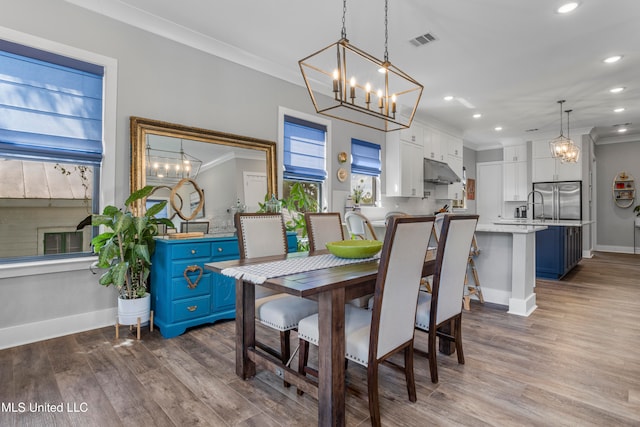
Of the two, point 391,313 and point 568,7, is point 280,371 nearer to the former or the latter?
point 391,313

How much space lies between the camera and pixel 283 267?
1.98 meters

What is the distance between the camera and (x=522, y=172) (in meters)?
8.34

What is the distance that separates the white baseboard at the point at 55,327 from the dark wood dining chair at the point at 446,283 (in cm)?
272

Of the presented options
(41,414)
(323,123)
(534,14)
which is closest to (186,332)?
(41,414)

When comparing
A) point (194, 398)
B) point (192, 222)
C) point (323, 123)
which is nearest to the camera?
point (194, 398)

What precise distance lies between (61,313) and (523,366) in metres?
3.63

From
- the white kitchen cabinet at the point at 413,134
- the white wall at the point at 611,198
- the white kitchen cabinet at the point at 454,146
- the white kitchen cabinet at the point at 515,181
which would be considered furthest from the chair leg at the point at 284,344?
the white wall at the point at 611,198

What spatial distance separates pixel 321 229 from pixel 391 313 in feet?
4.58

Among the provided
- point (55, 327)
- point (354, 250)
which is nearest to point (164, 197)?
point (55, 327)

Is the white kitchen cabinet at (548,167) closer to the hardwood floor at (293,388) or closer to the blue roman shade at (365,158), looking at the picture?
the blue roman shade at (365,158)

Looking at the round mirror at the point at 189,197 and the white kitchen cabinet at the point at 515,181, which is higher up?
the white kitchen cabinet at the point at 515,181

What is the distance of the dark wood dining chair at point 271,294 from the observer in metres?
2.05

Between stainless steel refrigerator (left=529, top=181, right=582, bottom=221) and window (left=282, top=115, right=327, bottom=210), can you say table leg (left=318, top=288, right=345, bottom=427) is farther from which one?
stainless steel refrigerator (left=529, top=181, right=582, bottom=221)

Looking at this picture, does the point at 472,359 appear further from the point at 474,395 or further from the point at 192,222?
the point at 192,222
